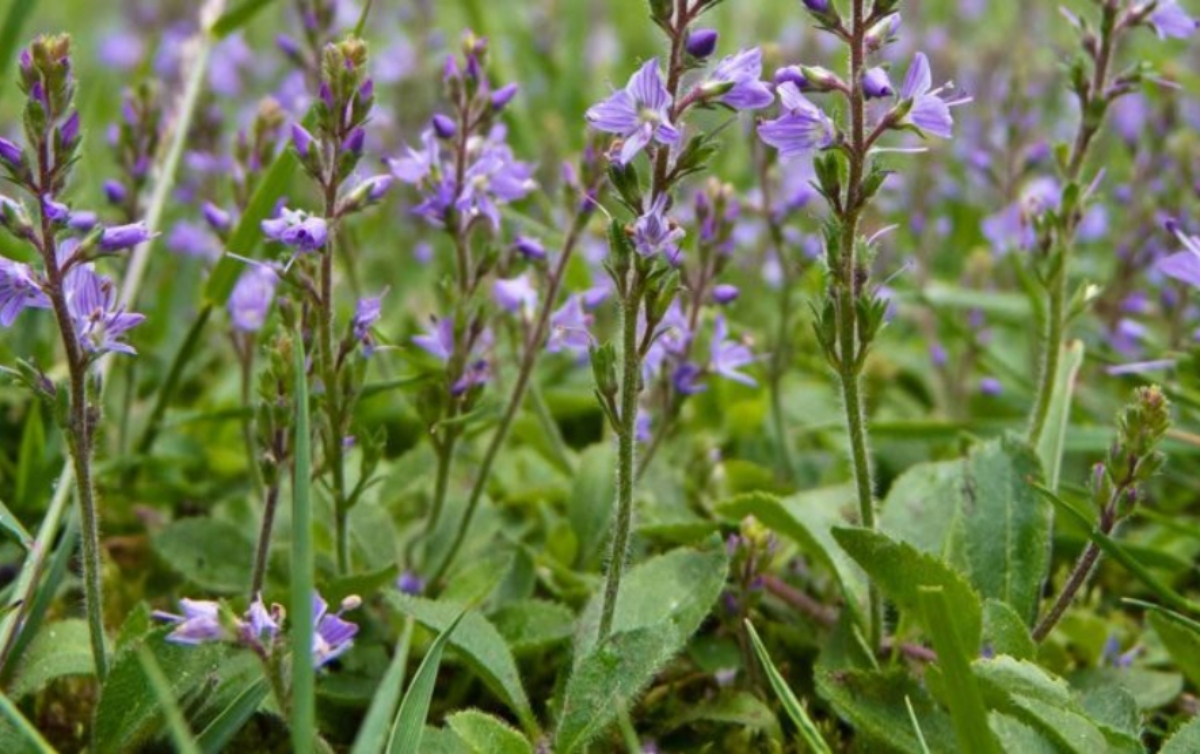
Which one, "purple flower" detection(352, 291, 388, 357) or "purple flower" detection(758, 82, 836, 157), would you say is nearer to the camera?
"purple flower" detection(758, 82, 836, 157)

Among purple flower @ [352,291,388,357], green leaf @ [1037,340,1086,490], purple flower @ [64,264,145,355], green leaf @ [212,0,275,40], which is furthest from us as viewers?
green leaf @ [212,0,275,40]

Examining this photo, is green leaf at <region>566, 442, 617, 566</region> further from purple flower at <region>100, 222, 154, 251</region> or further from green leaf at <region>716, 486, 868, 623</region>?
purple flower at <region>100, 222, 154, 251</region>

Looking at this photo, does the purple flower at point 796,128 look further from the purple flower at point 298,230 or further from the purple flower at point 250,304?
the purple flower at point 250,304

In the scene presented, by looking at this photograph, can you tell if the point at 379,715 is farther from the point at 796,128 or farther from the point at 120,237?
the point at 796,128

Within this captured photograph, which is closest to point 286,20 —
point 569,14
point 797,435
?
point 569,14

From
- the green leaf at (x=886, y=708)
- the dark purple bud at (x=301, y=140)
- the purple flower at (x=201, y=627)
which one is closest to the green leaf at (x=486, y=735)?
the purple flower at (x=201, y=627)

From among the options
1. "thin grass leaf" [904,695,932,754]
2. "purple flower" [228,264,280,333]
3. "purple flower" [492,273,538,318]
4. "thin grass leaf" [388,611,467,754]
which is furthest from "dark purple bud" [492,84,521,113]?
"thin grass leaf" [904,695,932,754]

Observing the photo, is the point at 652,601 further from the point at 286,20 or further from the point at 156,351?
the point at 286,20
